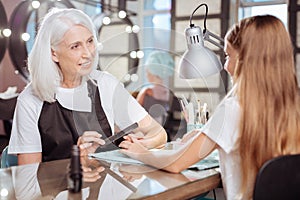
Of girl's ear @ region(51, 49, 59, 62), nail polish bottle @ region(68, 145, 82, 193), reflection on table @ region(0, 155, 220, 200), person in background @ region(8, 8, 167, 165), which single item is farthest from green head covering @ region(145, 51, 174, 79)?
nail polish bottle @ region(68, 145, 82, 193)

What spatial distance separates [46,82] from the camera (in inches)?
69.6

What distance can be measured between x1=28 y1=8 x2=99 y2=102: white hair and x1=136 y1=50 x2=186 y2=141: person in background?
34cm

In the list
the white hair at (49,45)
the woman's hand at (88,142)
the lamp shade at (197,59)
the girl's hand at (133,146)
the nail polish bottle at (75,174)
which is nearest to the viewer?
the nail polish bottle at (75,174)

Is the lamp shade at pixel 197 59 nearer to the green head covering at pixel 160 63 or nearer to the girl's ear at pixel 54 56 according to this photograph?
the green head covering at pixel 160 63

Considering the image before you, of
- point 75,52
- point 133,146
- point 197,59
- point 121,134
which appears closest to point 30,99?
point 75,52

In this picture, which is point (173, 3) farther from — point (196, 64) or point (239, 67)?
point (239, 67)

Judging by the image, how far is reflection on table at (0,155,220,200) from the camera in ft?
3.34

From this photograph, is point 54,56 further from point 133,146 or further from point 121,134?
point 133,146

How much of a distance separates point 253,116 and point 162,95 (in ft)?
3.91

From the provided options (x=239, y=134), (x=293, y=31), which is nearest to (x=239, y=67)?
(x=239, y=134)

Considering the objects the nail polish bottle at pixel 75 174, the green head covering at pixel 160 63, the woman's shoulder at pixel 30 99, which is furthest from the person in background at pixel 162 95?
the nail polish bottle at pixel 75 174

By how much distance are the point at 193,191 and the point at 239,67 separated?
41cm

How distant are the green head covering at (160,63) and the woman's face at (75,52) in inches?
11.3

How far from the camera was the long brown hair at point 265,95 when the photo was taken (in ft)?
3.90
